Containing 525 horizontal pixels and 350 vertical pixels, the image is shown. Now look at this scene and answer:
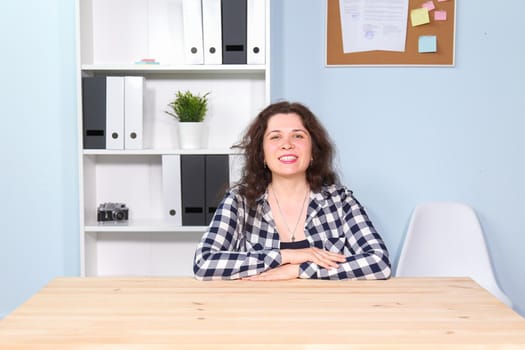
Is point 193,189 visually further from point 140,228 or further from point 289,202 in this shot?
point 289,202

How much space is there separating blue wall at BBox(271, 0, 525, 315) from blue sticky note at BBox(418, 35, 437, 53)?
4.0 inches

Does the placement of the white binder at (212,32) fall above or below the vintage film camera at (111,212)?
above

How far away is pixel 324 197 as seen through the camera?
6.85 ft

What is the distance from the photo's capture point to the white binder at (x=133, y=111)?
2648 millimetres

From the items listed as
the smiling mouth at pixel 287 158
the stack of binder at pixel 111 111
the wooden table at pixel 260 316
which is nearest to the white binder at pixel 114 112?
the stack of binder at pixel 111 111

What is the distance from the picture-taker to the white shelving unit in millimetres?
2857

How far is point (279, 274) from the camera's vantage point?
5.57 feet

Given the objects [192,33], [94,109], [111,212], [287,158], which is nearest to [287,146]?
[287,158]

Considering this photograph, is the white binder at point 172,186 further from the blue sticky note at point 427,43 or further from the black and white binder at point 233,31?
the blue sticky note at point 427,43

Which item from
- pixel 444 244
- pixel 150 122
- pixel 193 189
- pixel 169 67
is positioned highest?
pixel 169 67

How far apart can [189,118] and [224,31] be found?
43 centimetres

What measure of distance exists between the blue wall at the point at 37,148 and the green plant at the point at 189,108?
59 centimetres

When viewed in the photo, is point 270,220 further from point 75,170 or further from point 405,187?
point 75,170

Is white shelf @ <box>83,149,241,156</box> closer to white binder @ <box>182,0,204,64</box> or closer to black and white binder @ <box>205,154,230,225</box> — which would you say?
black and white binder @ <box>205,154,230,225</box>
